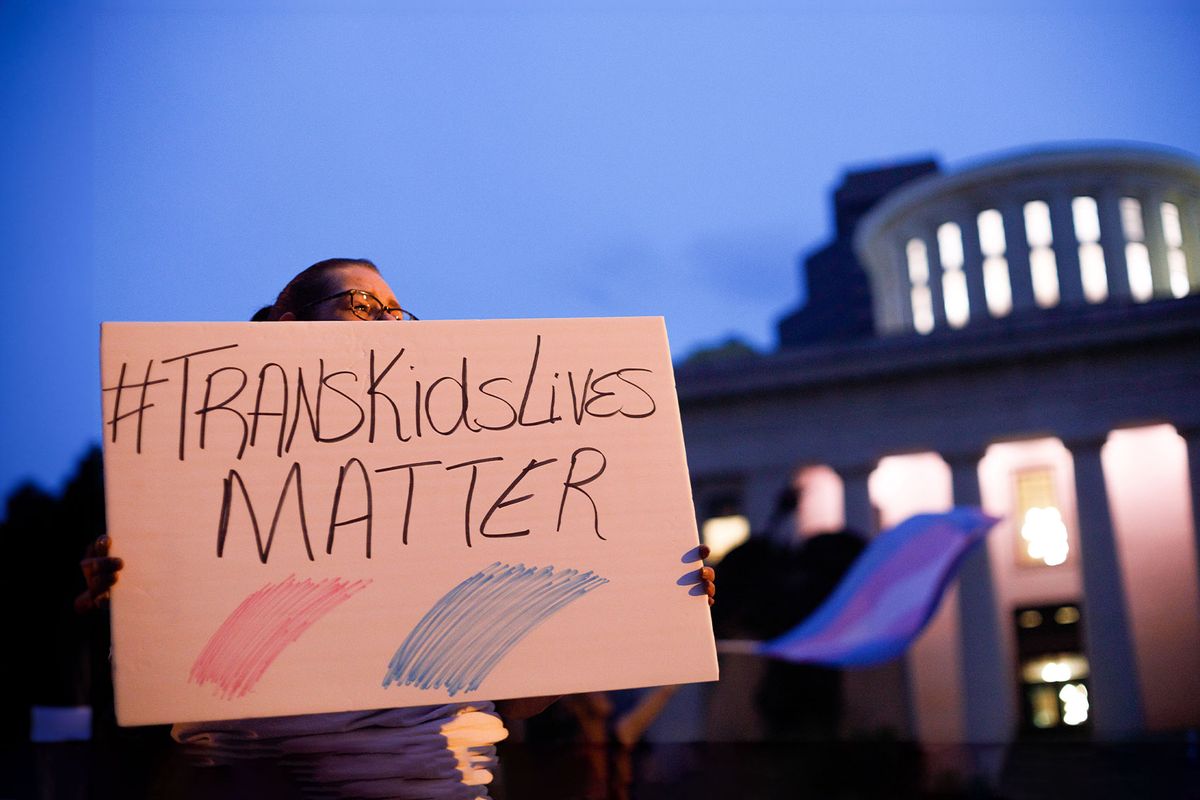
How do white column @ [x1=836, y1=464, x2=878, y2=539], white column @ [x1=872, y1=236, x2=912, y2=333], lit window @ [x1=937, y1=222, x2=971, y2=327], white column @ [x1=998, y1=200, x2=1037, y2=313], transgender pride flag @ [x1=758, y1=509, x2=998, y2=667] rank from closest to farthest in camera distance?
transgender pride flag @ [x1=758, y1=509, x2=998, y2=667] < white column @ [x1=836, y1=464, x2=878, y2=539] < white column @ [x1=998, y1=200, x2=1037, y2=313] < lit window @ [x1=937, y1=222, x2=971, y2=327] < white column @ [x1=872, y1=236, x2=912, y2=333]

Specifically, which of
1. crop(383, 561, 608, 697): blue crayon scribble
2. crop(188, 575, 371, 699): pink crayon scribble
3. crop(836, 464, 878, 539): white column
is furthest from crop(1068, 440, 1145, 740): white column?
crop(188, 575, 371, 699): pink crayon scribble

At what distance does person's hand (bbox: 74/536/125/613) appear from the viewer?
8.39 feet

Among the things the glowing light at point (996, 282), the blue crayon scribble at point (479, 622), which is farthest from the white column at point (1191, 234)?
the blue crayon scribble at point (479, 622)

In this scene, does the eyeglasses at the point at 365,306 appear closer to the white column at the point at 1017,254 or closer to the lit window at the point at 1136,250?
the white column at the point at 1017,254

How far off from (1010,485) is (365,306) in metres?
33.6

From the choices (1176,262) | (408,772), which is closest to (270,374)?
(408,772)

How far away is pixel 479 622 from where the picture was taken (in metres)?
2.73

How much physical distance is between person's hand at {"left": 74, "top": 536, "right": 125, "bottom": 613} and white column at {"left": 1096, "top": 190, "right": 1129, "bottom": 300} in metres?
42.7

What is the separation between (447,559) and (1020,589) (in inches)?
1332

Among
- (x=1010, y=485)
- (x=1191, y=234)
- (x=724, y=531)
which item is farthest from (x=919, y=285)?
(x=724, y=531)

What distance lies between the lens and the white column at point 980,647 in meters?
31.0

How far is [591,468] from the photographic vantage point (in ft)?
9.69

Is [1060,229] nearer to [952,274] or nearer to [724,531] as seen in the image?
[952,274]

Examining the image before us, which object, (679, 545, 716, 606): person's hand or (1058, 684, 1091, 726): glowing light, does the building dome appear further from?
(679, 545, 716, 606): person's hand
